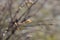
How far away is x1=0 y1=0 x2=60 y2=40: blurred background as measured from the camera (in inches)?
97.3

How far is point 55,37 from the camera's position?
379 cm

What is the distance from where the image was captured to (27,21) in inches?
93.1

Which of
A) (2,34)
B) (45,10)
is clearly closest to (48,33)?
(45,10)

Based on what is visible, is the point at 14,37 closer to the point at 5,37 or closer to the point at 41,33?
the point at 5,37

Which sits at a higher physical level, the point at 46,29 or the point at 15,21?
the point at 46,29

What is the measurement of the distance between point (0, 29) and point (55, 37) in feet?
4.79

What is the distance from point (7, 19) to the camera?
9.14 feet

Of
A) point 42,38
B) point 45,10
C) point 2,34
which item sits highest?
point 45,10

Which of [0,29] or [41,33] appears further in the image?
[41,33]

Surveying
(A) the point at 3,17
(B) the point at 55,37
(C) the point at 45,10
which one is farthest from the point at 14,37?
(C) the point at 45,10

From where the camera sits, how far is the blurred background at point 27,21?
247 centimetres

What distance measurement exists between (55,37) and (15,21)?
1454mm

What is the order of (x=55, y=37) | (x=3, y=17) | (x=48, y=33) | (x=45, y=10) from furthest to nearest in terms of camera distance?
(x=45, y=10) < (x=55, y=37) < (x=48, y=33) < (x=3, y=17)

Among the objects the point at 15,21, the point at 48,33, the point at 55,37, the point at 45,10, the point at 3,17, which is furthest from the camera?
the point at 45,10
